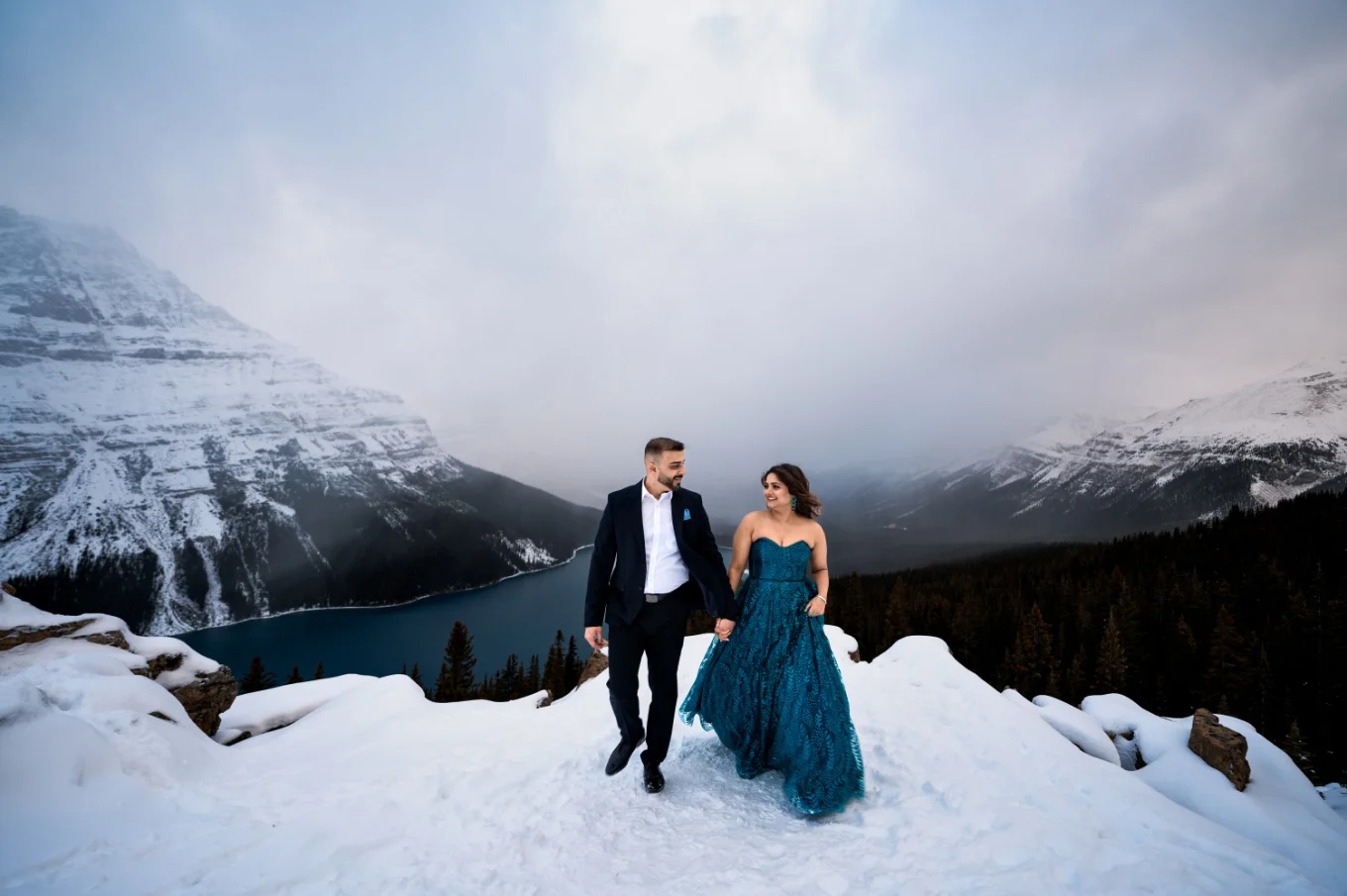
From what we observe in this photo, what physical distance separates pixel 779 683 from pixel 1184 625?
2152 inches

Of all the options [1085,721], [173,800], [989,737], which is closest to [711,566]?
[989,737]

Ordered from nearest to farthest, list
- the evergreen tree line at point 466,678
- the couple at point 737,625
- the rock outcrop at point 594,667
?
the couple at point 737,625 < the rock outcrop at point 594,667 < the evergreen tree line at point 466,678

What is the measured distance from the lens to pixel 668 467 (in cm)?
460

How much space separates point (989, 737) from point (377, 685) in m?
8.89

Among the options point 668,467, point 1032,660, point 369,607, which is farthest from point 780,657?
point 369,607

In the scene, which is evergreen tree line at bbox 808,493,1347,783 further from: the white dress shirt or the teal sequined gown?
the white dress shirt

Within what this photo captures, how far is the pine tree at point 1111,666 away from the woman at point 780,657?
44157mm

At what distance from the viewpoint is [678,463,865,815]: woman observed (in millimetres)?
4574

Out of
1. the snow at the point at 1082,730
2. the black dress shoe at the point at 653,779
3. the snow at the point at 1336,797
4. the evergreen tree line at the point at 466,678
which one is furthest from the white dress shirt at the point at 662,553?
the evergreen tree line at the point at 466,678

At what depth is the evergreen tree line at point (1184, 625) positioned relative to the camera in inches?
1401

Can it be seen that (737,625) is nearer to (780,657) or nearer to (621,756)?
(780,657)

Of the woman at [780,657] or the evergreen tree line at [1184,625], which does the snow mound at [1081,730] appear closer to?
the woman at [780,657]

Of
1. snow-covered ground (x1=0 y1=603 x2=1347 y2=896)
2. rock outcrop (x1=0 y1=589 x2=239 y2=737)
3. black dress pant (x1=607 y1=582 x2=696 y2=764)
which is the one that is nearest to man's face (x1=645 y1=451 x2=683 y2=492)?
black dress pant (x1=607 y1=582 x2=696 y2=764)

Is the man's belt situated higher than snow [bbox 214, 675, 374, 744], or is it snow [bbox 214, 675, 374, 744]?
the man's belt
